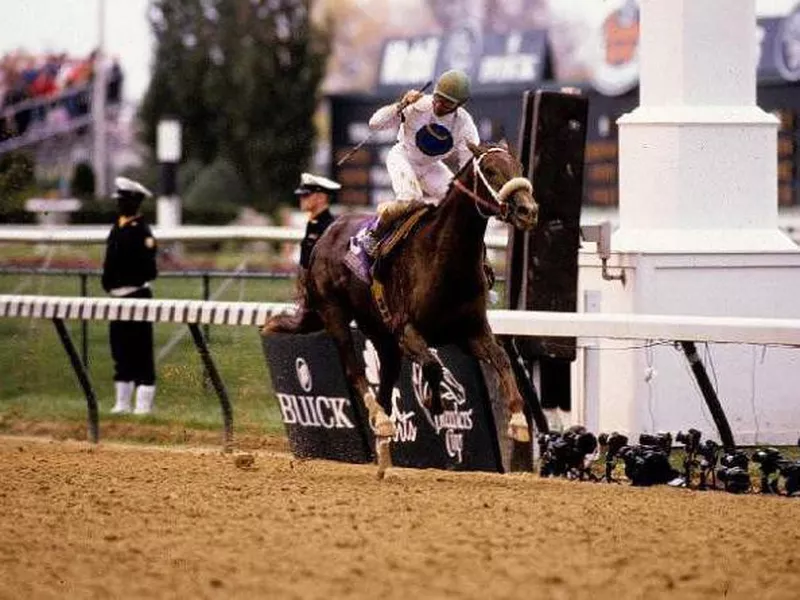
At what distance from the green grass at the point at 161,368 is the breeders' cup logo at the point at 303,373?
0.67 meters

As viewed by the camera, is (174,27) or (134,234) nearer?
(134,234)

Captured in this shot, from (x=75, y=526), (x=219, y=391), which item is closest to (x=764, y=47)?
(x=219, y=391)

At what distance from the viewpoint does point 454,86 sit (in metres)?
11.6

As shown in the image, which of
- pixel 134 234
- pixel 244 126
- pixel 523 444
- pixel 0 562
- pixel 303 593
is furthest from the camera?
pixel 244 126

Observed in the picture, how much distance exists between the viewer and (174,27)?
49.2 meters

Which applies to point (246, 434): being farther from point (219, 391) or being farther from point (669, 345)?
point (669, 345)

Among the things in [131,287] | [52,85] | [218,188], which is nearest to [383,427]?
[131,287]

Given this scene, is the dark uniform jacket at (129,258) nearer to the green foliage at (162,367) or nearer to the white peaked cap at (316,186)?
the green foliage at (162,367)

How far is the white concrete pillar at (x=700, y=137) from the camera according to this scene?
522 inches

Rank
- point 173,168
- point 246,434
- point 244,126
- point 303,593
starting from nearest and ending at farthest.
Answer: point 303,593 < point 246,434 < point 173,168 < point 244,126

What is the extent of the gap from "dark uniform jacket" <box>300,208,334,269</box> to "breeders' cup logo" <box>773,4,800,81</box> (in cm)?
1055

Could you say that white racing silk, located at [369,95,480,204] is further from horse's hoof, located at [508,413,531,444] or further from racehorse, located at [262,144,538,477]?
horse's hoof, located at [508,413,531,444]

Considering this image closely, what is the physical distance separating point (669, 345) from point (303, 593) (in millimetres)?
4852

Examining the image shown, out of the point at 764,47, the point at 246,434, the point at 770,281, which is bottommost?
the point at 246,434
